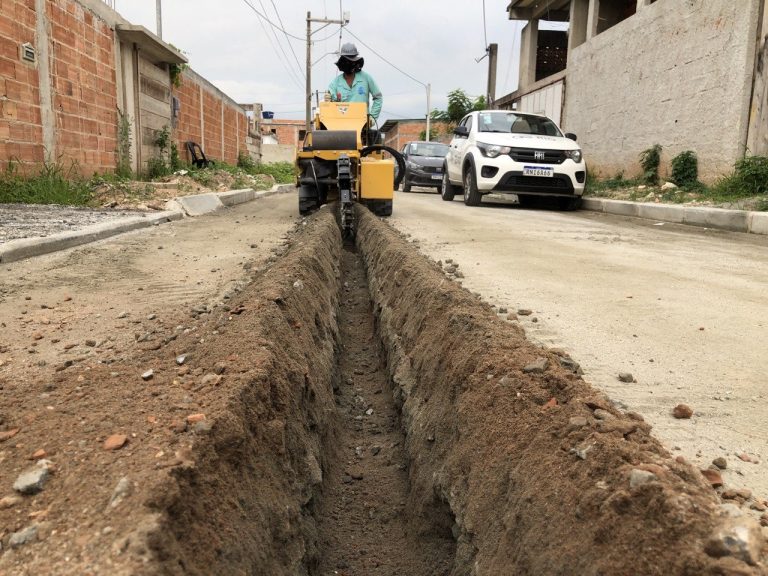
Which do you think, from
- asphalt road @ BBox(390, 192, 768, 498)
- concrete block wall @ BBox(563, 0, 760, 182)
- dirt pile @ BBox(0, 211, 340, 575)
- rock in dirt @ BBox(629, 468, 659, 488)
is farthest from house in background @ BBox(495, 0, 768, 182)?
rock in dirt @ BBox(629, 468, 659, 488)

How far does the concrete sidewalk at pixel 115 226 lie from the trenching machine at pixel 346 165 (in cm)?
191

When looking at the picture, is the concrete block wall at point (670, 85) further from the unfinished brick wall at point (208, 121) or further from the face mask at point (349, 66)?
the unfinished brick wall at point (208, 121)

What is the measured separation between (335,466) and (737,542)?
75.2 inches

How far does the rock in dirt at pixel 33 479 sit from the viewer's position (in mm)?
1389

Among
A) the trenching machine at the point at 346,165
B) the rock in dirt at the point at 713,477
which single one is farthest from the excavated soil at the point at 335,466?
the trenching machine at the point at 346,165

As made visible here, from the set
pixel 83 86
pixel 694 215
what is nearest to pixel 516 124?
pixel 694 215

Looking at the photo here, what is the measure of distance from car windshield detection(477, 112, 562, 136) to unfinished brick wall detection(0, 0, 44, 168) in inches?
280

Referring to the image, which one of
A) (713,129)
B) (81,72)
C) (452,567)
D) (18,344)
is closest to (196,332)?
(18,344)

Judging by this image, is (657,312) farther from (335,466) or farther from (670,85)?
(670,85)

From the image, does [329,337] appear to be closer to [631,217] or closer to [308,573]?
[308,573]

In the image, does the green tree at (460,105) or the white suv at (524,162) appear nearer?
the white suv at (524,162)

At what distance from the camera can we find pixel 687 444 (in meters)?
1.91

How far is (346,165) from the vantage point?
22.7 feet

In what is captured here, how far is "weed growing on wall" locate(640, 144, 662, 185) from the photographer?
1142cm
